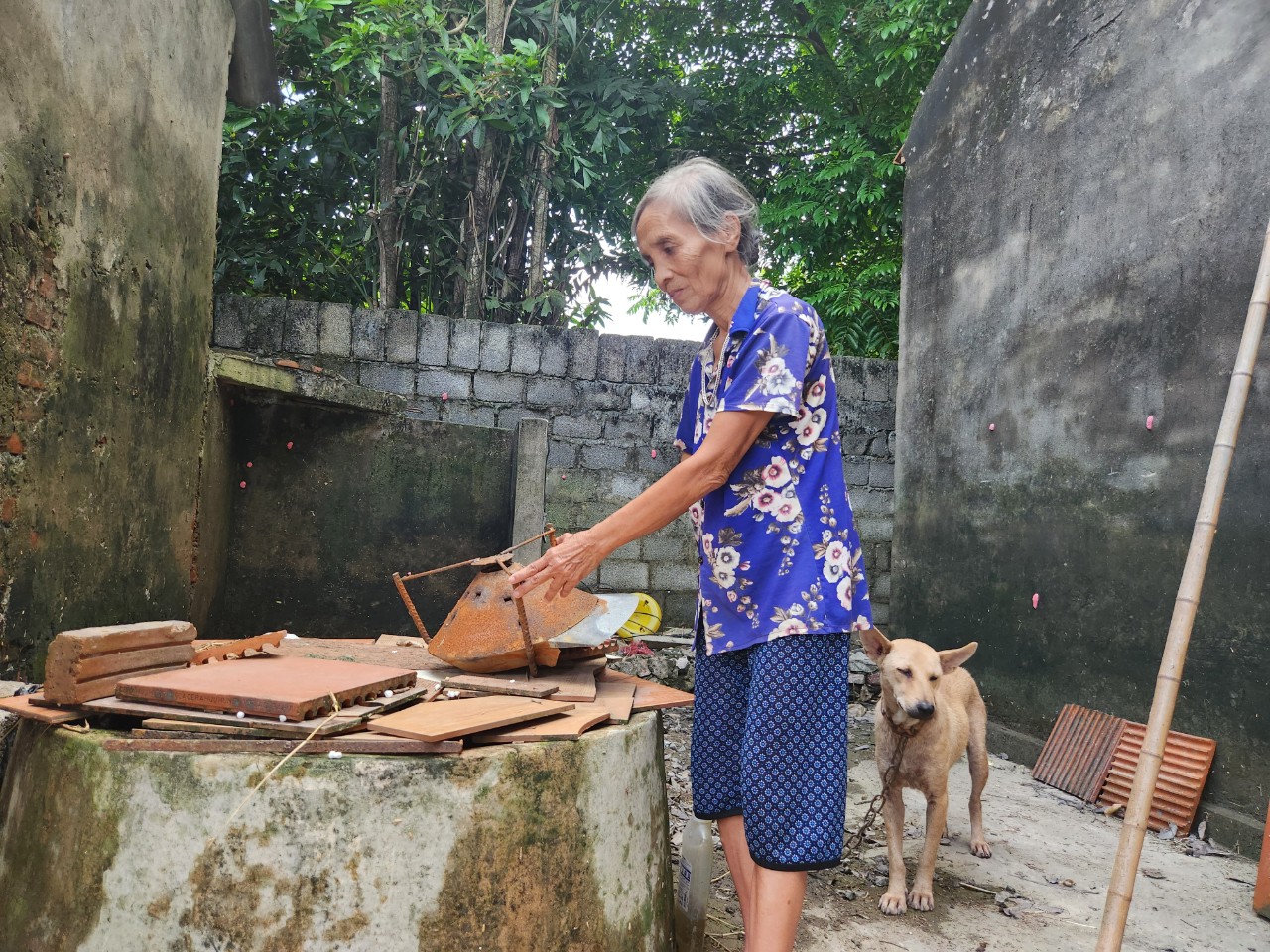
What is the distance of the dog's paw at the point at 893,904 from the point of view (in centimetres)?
298

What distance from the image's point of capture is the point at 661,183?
83.2 inches

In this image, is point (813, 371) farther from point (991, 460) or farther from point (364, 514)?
point (991, 460)

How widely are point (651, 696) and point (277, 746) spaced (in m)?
0.95

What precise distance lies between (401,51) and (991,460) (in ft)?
17.6

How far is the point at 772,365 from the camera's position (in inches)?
74.9

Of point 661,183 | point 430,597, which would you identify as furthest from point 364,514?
point 661,183

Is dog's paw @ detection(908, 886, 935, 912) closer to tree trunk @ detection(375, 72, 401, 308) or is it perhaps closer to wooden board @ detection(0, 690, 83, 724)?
wooden board @ detection(0, 690, 83, 724)

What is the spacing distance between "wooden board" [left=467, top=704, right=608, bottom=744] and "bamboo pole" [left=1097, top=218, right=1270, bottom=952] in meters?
1.24

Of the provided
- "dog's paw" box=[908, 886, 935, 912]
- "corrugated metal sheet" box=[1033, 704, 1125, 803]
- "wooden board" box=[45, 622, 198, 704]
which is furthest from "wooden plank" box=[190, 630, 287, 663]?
"corrugated metal sheet" box=[1033, 704, 1125, 803]

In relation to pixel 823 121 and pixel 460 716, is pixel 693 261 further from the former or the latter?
pixel 823 121

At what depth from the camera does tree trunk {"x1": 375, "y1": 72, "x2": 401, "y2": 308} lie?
23.6 ft

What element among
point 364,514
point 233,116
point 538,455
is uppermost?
point 233,116

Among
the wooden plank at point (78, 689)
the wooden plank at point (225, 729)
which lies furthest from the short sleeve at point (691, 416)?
the wooden plank at point (78, 689)

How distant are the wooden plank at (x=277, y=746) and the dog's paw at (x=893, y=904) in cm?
203
